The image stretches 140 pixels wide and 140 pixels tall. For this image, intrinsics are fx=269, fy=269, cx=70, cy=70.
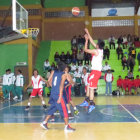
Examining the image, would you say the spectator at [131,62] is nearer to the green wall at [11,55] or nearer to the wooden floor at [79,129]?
the green wall at [11,55]

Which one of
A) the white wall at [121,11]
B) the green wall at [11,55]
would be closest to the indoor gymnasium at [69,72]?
the green wall at [11,55]

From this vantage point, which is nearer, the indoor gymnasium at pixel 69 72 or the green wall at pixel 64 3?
the indoor gymnasium at pixel 69 72

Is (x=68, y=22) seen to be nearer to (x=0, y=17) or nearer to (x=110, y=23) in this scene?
(x=110, y=23)

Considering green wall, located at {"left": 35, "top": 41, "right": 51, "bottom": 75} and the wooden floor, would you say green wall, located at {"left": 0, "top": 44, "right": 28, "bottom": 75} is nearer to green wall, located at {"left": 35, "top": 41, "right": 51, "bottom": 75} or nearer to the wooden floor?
green wall, located at {"left": 35, "top": 41, "right": 51, "bottom": 75}

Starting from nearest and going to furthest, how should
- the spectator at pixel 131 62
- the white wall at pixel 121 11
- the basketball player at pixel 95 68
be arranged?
1. the basketball player at pixel 95 68
2. the spectator at pixel 131 62
3. the white wall at pixel 121 11

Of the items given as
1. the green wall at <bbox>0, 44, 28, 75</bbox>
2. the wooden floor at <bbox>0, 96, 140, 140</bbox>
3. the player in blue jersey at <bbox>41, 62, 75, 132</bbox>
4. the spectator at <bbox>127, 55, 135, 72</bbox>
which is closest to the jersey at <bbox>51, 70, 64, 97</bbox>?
the player in blue jersey at <bbox>41, 62, 75, 132</bbox>

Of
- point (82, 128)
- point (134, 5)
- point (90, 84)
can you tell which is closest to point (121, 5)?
point (134, 5)

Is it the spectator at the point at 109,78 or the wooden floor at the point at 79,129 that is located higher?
the spectator at the point at 109,78

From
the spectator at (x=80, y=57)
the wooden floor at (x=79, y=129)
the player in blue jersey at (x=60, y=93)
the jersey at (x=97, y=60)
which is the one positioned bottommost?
the wooden floor at (x=79, y=129)

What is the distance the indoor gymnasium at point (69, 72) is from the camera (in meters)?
6.43

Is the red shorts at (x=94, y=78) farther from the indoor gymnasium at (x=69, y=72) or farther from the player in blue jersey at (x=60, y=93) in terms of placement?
the player in blue jersey at (x=60, y=93)

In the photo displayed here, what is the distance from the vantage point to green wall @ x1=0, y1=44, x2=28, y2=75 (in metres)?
21.6

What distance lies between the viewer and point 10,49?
21953mm

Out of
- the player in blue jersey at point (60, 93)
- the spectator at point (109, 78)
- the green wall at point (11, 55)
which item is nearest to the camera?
the player in blue jersey at point (60, 93)
